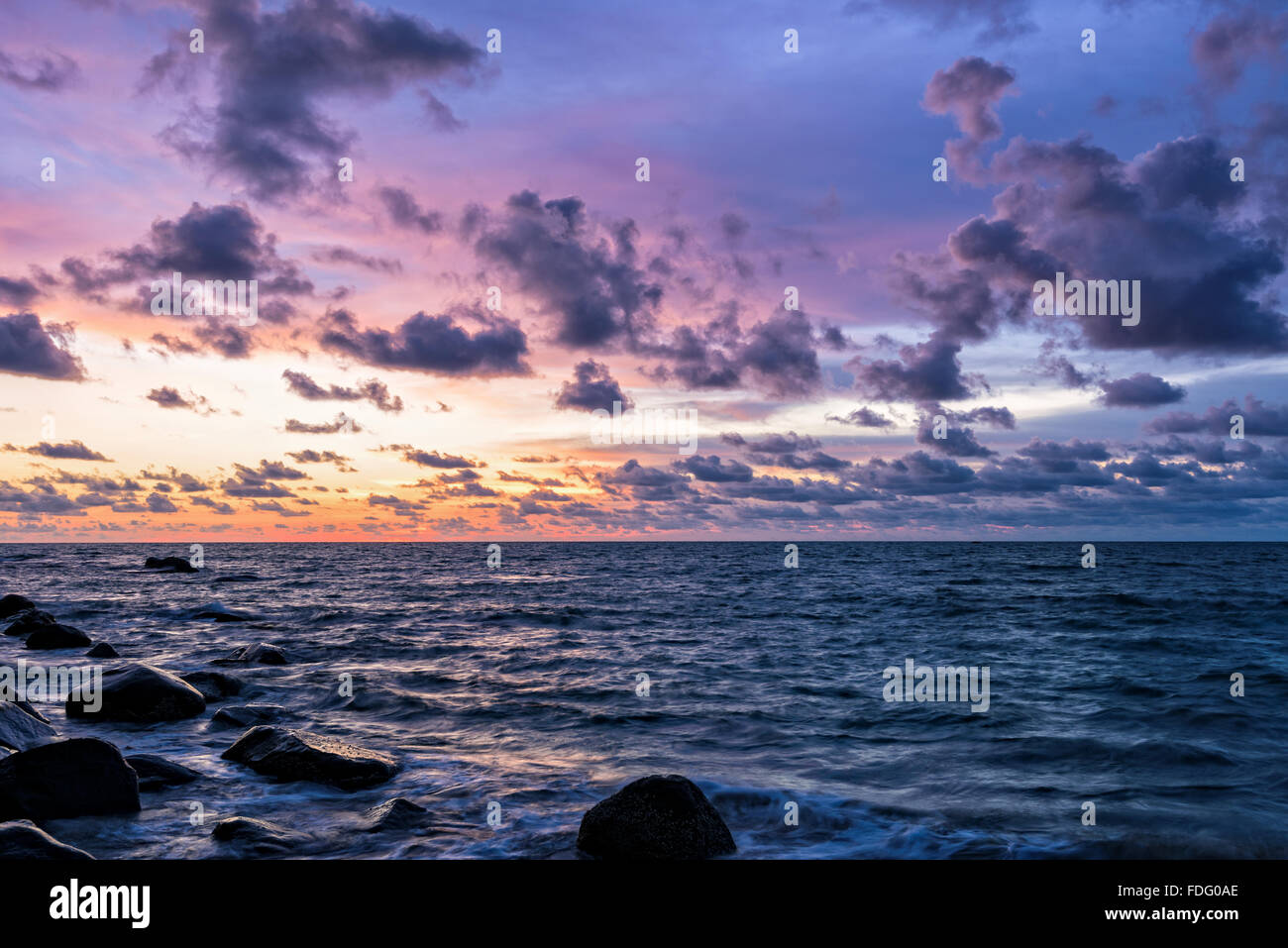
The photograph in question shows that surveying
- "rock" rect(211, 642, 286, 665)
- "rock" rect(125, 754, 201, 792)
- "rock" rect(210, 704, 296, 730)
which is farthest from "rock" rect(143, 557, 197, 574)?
"rock" rect(125, 754, 201, 792)

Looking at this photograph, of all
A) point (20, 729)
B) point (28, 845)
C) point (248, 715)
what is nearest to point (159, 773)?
point (20, 729)

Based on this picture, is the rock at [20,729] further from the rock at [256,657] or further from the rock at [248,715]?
the rock at [256,657]

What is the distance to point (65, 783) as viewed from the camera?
896cm

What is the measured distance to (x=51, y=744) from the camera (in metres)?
9.09

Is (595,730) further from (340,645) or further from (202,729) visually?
(340,645)

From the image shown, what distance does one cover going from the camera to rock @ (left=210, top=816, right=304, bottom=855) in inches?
328

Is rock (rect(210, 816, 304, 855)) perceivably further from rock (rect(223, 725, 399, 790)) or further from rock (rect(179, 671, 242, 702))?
rock (rect(179, 671, 242, 702))

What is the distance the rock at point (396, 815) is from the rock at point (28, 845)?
310cm

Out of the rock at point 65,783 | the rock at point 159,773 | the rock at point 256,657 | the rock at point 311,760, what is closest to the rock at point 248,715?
the rock at point 311,760

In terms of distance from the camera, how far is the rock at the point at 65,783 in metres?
8.70

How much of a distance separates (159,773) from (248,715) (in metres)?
4.77
